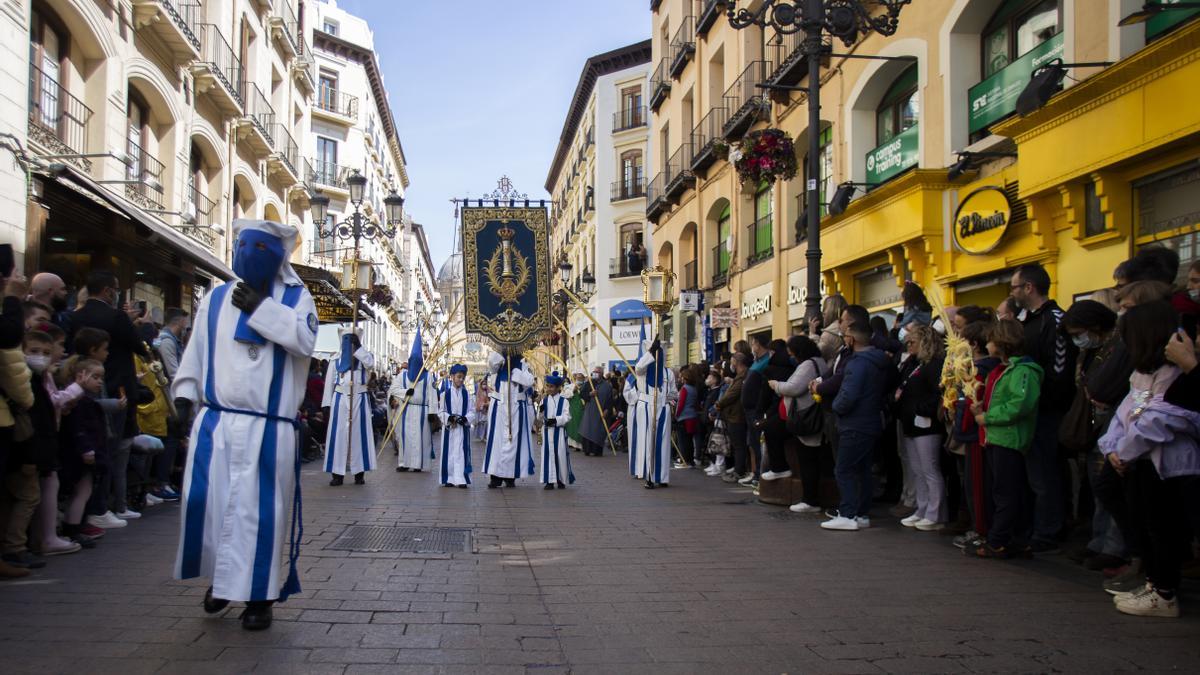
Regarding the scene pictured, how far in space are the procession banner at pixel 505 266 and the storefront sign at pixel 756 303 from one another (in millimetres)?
8249

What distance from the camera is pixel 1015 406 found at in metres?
6.62

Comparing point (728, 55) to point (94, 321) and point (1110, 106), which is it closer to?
point (1110, 106)

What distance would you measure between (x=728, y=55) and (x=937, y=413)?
691 inches

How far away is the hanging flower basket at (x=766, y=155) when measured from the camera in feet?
45.5

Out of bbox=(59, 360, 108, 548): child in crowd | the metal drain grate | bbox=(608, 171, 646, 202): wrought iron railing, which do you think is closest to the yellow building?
the metal drain grate

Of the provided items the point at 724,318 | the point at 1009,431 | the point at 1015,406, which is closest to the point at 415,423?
the point at 724,318

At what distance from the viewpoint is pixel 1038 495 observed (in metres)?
6.98

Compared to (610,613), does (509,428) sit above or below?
above

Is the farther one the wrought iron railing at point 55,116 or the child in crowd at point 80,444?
the wrought iron railing at point 55,116

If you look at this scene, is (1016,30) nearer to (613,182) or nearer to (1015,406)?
(1015,406)

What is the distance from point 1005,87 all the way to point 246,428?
11.0 meters

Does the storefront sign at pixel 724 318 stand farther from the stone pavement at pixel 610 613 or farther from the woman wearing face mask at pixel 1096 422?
the woman wearing face mask at pixel 1096 422

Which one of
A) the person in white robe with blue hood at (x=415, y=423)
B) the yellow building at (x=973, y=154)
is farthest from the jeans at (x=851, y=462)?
the person in white robe with blue hood at (x=415, y=423)

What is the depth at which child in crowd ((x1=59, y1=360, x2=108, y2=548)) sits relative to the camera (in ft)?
22.2
